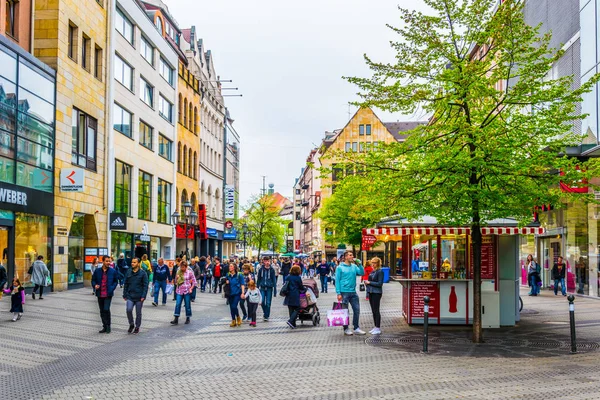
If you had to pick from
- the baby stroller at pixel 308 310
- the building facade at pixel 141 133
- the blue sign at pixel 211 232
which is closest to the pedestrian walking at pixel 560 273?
the baby stroller at pixel 308 310

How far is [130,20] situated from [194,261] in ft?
53.0

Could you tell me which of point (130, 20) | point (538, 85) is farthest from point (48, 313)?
point (130, 20)

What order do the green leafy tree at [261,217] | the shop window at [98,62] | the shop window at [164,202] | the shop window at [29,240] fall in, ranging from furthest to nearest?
the green leafy tree at [261,217] < the shop window at [164,202] < the shop window at [98,62] < the shop window at [29,240]

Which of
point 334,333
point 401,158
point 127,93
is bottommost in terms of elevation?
point 334,333

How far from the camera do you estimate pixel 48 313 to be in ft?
64.1

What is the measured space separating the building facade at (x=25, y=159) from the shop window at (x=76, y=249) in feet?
7.46

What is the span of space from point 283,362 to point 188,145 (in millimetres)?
45181

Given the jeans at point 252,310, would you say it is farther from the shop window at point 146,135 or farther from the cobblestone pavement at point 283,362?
the shop window at point 146,135

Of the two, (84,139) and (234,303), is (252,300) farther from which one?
(84,139)

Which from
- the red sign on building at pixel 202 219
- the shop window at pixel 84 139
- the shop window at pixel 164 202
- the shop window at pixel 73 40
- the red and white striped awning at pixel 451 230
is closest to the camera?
the red and white striped awning at pixel 451 230

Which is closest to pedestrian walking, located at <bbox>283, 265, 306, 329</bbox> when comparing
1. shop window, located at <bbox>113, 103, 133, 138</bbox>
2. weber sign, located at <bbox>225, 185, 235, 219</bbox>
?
shop window, located at <bbox>113, 103, 133, 138</bbox>

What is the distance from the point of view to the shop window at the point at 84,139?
30.8m

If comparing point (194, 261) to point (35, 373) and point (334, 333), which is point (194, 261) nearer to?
point (334, 333)

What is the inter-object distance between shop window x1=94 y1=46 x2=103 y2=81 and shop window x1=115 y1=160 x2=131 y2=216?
4.82 metres
